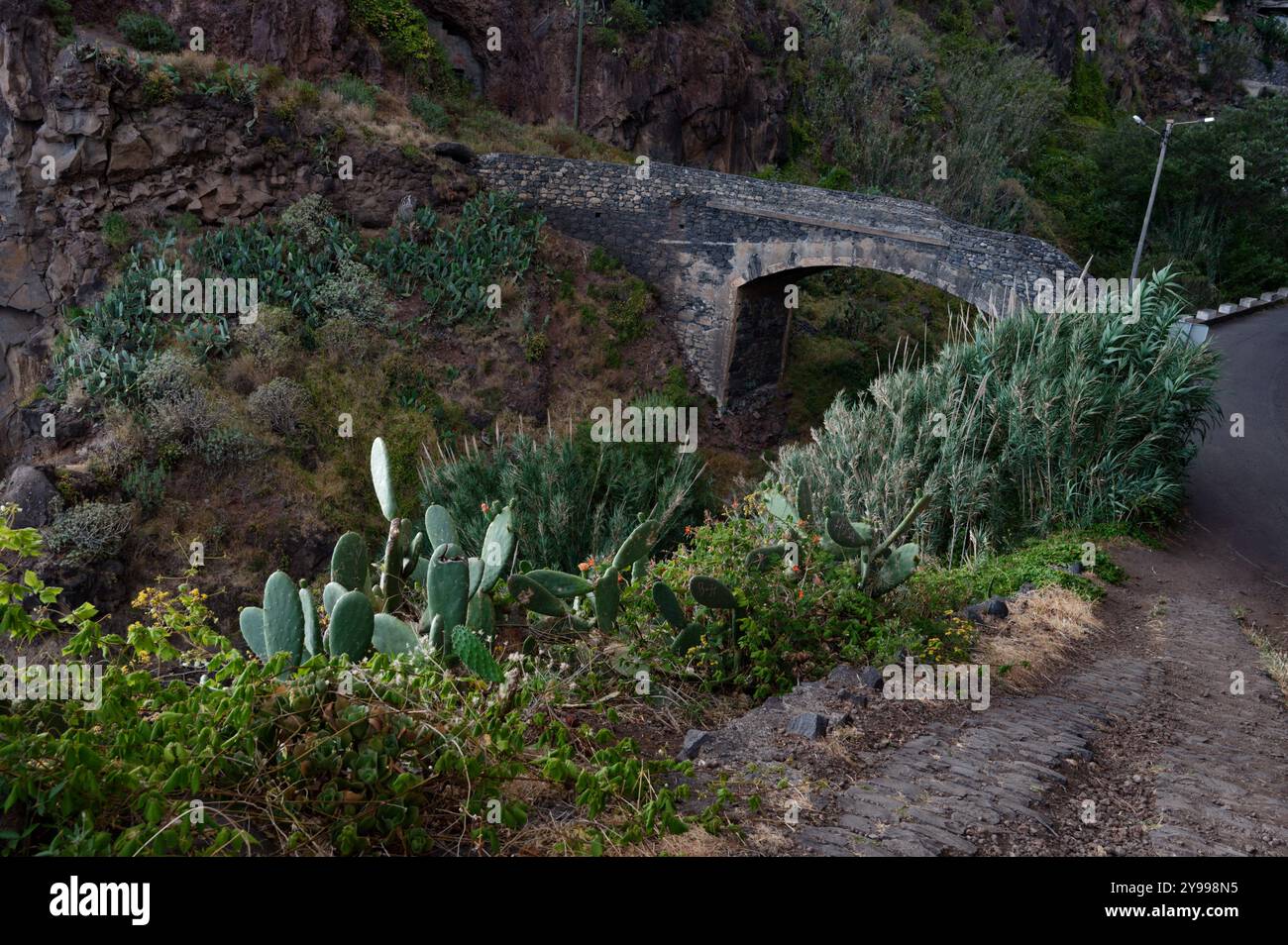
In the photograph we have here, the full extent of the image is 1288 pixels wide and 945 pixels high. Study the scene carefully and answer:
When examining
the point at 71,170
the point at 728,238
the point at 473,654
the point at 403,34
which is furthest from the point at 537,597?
the point at 403,34

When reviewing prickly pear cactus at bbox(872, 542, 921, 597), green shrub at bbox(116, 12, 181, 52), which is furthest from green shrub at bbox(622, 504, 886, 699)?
green shrub at bbox(116, 12, 181, 52)

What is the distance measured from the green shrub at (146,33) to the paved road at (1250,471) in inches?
772

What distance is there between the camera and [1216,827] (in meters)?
4.04

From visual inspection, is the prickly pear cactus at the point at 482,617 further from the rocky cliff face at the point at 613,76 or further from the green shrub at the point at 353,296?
the rocky cliff face at the point at 613,76

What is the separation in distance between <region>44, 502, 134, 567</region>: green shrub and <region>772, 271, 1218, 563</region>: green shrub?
9960 mm

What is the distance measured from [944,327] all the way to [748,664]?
1926cm

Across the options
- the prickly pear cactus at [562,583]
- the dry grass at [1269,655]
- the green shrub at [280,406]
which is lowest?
the dry grass at [1269,655]

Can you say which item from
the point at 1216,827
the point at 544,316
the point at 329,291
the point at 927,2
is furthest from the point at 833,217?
the point at 927,2

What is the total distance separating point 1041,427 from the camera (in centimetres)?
1105

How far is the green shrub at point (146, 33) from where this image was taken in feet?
62.5

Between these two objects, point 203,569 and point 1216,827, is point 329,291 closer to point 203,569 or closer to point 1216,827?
point 203,569

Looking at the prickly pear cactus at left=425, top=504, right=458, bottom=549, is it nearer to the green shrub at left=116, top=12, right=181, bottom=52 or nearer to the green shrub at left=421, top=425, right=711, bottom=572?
the green shrub at left=421, top=425, right=711, bottom=572

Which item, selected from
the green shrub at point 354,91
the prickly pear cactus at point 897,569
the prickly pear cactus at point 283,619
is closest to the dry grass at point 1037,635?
the prickly pear cactus at point 897,569

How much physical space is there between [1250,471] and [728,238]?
9.95 metres
